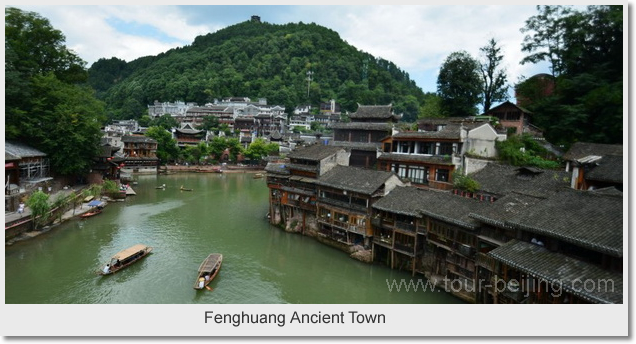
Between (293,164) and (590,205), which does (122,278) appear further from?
(590,205)

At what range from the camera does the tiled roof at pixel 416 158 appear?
28.5m

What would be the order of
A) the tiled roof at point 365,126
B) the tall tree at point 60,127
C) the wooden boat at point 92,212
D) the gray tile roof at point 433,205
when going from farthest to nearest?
the tall tree at point 60,127 → the tiled roof at point 365,126 → the wooden boat at point 92,212 → the gray tile roof at point 433,205

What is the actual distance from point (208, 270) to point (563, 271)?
18518mm

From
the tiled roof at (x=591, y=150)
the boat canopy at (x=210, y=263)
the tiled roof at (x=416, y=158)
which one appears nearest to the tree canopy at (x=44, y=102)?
the boat canopy at (x=210, y=263)

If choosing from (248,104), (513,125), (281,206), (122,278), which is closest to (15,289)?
(122,278)

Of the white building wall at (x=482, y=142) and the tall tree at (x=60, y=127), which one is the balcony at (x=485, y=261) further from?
the tall tree at (x=60, y=127)

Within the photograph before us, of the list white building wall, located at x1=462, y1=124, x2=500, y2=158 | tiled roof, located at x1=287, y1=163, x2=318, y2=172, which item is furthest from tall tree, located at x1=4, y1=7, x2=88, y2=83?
white building wall, located at x1=462, y1=124, x2=500, y2=158

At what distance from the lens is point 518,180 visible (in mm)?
23812

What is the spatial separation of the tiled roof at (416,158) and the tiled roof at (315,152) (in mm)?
4407

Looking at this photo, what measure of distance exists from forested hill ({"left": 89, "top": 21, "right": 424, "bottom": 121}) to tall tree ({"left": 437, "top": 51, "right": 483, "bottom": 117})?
7830 cm

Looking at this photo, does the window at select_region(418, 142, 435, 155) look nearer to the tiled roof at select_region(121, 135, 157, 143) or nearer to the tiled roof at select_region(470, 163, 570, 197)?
the tiled roof at select_region(470, 163, 570, 197)

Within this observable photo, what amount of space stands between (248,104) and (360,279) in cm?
9983

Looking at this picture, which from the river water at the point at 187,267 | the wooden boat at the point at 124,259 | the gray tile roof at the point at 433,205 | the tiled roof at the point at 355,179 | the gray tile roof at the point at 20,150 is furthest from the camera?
the gray tile roof at the point at 20,150

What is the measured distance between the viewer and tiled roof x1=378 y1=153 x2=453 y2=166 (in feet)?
93.7
